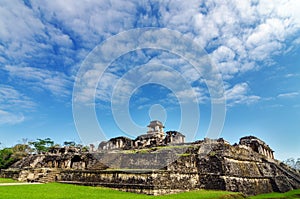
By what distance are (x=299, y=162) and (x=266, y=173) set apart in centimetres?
9411

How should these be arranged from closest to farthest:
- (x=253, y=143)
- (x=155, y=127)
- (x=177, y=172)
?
(x=177, y=172)
(x=253, y=143)
(x=155, y=127)

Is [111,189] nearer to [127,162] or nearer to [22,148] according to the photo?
[127,162]

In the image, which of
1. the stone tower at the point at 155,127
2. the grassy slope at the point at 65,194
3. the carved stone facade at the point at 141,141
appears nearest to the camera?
the grassy slope at the point at 65,194

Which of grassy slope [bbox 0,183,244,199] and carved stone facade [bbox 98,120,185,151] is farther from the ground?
carved stone facade [bbox 98,120,185,151]

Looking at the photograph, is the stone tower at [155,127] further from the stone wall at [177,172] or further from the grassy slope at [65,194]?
the grassy slope at [65,194]

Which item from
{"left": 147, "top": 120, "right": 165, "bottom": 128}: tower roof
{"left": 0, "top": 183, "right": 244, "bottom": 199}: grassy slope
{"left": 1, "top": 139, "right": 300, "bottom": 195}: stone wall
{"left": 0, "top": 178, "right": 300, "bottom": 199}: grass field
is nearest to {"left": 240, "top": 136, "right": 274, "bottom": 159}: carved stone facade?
Result: {"left": 1, "top": 139, "right": 300, "bottom": 195}: stone wall

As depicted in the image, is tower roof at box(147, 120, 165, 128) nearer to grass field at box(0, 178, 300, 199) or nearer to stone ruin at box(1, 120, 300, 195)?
stone ruin at box(1, 120, 300, 195)

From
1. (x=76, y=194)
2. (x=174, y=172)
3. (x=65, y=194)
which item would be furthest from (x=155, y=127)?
(x=65, y=194)

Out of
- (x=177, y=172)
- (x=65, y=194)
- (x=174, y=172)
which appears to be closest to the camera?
(x=65, y=194)

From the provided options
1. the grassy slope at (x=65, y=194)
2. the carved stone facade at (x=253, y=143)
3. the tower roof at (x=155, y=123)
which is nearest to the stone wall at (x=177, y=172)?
the grassy slope at (x=65, y=194)

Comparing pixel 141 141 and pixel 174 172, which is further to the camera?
pixel 141 141

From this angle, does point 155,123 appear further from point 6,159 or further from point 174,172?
point 174,172

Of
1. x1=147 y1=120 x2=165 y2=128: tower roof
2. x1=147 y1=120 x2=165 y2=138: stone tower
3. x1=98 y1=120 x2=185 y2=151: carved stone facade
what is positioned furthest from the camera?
x1=147 y1=120 x2=165 y2=128: tower roof

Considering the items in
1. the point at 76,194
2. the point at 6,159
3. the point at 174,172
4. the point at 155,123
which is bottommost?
the point at 76,194
